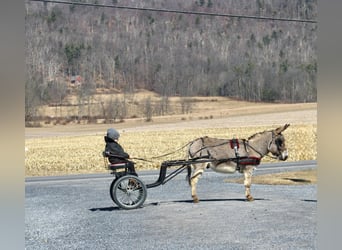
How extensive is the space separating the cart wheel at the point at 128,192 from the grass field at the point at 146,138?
348cm

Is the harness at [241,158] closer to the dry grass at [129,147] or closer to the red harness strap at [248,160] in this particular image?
the red harness strap at [248,160]

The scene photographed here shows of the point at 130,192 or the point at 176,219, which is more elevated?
the point at 130,192

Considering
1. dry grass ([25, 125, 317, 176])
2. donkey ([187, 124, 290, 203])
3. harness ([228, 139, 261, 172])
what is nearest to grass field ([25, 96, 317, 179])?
dry grass ([25, 125, 317, 176])

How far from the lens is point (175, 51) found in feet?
89.3

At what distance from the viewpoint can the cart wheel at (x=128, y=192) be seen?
26.9 ft

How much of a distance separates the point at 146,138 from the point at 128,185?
10.6 meters

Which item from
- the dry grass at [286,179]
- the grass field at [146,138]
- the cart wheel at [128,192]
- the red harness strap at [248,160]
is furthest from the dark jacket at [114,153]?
the grass field at [146,138]

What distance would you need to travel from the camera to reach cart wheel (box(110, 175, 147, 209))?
8195 mm

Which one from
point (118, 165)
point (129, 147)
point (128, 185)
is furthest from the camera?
point (129, 147)

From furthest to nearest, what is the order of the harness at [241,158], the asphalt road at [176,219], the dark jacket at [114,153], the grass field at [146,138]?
the grass field at [146,138] < the harness at [241,158] < the dark jacket at [114,153] < the asphalt road at [176,219]

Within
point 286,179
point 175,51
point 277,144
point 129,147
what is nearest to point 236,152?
point 277,144

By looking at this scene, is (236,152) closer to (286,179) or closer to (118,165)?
(118,165)

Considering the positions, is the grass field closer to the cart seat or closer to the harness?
the harness
